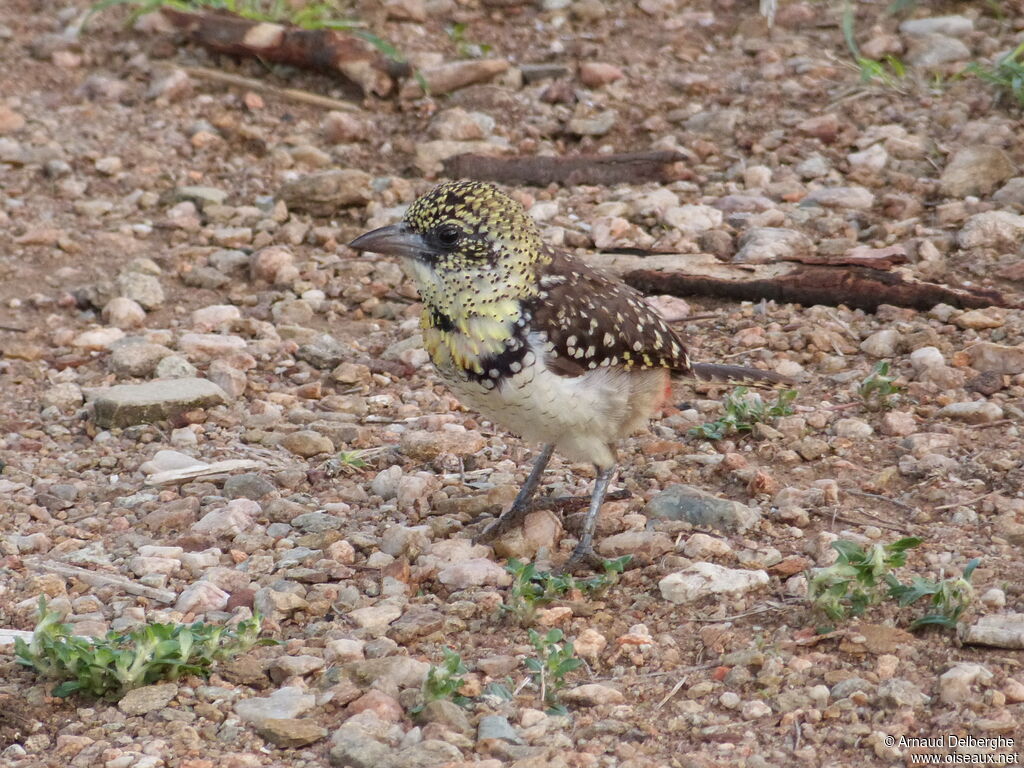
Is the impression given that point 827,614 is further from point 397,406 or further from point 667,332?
point 397,406

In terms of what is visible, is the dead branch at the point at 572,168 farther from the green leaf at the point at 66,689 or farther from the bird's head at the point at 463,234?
the green leaf at the point at 66,689

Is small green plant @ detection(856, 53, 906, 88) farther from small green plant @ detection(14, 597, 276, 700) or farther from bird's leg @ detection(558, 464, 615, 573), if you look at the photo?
small green plant @ detection(14, 597, 276, 700)

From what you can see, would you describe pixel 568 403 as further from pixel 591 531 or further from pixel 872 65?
pixel 872 65

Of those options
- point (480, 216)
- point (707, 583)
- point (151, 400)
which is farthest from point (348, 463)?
point (707, 583)

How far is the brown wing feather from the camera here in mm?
4828

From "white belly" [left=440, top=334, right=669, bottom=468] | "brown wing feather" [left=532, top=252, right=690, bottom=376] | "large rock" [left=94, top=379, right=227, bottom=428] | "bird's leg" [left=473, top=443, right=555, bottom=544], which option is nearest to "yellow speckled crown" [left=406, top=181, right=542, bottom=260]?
"brown wing feather" [left=532, top=252, right=690, bottom=376]

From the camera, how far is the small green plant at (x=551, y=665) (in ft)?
13.2

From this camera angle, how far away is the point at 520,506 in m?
5.32

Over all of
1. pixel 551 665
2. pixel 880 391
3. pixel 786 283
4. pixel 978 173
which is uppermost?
pixel 978 173

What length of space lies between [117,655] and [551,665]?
129 centimetres

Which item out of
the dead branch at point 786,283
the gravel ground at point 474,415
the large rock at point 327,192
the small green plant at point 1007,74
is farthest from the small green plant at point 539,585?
the small green plant at point 1007,74

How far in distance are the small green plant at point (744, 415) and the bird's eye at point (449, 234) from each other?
1569 millimetres

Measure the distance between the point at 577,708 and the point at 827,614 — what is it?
2.94ft

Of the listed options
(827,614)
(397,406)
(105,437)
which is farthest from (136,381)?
(827,614)
